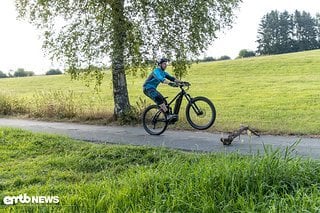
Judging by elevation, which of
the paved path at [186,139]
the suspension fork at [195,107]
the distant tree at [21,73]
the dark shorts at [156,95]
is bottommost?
the paved path at [186,139]

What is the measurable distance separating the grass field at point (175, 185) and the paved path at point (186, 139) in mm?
1611

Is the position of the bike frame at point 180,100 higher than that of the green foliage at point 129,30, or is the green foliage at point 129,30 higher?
the green foliage at point 129,30

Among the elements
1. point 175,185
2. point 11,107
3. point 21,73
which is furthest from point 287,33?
point 175,185

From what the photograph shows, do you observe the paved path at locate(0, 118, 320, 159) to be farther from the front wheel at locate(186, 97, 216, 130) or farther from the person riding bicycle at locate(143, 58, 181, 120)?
the person riding bicycle at locate(143, 58, 181, 120)

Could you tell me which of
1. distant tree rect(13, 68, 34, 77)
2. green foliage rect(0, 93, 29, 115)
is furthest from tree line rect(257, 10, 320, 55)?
green foliage rect(0, 93, 29, 115)

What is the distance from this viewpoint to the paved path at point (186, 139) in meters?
8.76

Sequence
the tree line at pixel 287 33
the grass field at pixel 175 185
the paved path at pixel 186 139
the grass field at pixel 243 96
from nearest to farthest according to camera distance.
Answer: the grass field at pixel 175 185
the paved path at pixel 186 139
the grass field at pixel 243 96
the tree line at pixel 287 33

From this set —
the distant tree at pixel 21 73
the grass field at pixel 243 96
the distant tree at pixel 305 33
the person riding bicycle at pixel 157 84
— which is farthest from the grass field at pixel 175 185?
the distant tree at pixel 305 33

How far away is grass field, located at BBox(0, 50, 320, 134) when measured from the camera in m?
14.2

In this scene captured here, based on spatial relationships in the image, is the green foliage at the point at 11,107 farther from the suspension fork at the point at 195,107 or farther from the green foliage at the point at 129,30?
the suspension fork at the point at 195,107

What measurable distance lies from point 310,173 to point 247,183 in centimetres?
102

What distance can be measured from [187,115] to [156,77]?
140 cm

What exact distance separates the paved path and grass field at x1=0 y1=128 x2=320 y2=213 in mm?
1611

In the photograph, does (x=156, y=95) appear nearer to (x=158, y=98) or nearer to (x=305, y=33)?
(x=158, y=98)
